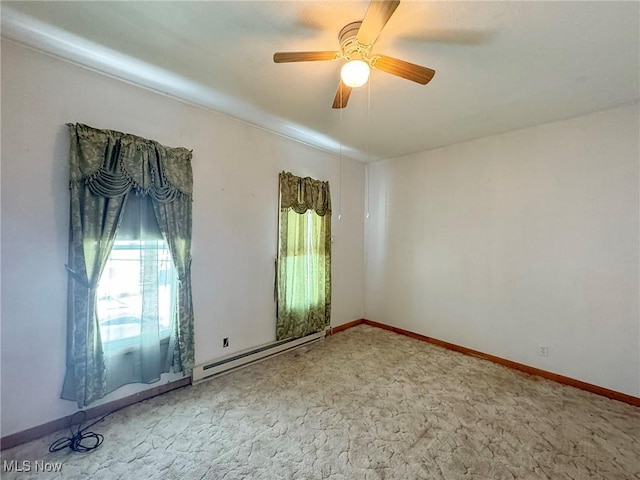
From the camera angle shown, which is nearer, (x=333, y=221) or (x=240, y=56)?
(x=240, y=56)

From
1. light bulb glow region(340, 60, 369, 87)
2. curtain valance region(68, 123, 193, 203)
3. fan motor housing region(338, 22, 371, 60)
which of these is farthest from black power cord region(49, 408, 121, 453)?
fan motor housing region(338, 22, 371, 60)

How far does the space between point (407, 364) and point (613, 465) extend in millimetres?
1671

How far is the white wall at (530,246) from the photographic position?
8.59ft

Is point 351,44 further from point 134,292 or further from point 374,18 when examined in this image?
point 134,292

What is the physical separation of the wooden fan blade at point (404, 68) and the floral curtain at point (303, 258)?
197cm

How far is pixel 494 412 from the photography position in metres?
2.34

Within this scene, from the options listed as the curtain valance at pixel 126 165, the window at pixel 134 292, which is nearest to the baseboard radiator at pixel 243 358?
the window at pixel 134 292

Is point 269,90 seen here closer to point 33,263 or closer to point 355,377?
point 33,263

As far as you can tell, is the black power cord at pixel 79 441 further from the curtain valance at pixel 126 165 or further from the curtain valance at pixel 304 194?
the curtain valance at pixel 304 194

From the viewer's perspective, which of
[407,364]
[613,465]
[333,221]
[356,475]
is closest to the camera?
[356,475]

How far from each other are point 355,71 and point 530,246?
2.82m

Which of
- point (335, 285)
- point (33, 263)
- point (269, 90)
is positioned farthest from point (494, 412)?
point (33, 263)
